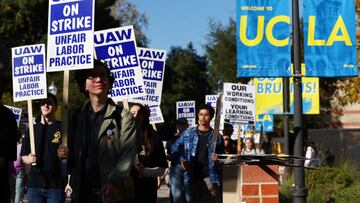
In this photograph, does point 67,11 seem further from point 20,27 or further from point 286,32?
point 20,27

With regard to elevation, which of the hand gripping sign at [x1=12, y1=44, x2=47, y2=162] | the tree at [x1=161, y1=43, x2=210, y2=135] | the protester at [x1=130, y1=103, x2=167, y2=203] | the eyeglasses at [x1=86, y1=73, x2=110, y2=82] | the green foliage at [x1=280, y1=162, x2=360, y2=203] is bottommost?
the green foliage at [x1=280, y1=162, x2=360, y2=203]

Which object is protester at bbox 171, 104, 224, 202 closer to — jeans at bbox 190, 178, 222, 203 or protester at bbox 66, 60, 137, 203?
jeans at bbox 190, 178, 222, 203

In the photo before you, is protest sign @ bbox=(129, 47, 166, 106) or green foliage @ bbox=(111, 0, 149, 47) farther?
green foliage @ bbox=(111, 0, 149, 47)

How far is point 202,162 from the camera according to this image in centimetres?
1066

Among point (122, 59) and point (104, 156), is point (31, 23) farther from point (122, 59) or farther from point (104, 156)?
point (104, 156)

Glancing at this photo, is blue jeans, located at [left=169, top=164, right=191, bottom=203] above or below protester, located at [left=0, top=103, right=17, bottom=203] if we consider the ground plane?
below

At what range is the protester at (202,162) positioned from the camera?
34.7 feet

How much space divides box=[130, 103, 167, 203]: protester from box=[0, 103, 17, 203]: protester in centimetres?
361

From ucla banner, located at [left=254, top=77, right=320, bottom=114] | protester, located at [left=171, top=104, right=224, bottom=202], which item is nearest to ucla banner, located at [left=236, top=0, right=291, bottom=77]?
protester, located at [left=171, top=104, right=224, bottom=202]

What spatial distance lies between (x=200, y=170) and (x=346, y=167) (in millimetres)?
5579

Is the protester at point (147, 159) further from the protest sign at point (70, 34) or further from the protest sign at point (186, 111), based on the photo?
the protest sign at point (186, 111)

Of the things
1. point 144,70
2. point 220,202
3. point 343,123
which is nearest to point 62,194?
point 220,202

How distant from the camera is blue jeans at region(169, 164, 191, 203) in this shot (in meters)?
11.1

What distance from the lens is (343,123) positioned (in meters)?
59.5
